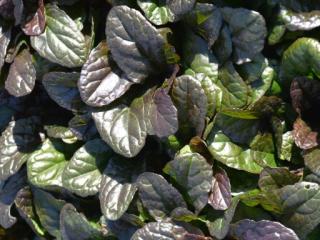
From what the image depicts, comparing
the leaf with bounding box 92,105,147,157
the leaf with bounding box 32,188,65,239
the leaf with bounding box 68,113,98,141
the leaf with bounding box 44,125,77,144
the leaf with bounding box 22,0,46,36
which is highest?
the leaf with bounding box 22,0,46,36

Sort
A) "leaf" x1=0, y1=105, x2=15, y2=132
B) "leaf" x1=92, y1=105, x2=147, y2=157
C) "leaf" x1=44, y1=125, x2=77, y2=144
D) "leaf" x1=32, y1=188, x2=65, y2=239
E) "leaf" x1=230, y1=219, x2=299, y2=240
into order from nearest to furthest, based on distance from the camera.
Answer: "leaf" x1=230, y1=219, x2=299, y2=240 < "leaf" x1=92, y1=105, x2=147, y2=157 < "leaf" x1=44, y1=125, x2=77, y2=144 < "leaf" x1=32, y1=188, x2=65, y2=239 < "leaf" x1=0, y1=105, x2=15, y2=132

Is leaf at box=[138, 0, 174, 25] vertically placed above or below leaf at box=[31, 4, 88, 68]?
above

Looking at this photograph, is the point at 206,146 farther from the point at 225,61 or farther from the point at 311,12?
the point at 311,12

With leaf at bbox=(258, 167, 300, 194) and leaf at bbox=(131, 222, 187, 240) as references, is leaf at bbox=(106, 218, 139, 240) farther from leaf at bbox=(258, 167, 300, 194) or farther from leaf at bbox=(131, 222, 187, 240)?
leaf at bbox=(258, 167, 300, 194)

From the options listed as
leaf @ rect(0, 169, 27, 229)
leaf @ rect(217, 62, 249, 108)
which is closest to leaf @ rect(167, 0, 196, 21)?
leaf @ rect(217, 62, 249, 108)

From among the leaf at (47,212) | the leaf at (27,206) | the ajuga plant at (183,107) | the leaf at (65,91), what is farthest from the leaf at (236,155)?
the leaf at (27,206)

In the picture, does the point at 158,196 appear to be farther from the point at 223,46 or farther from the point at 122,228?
the point at 223,46

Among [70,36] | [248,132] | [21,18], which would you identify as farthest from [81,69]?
[248,132]
